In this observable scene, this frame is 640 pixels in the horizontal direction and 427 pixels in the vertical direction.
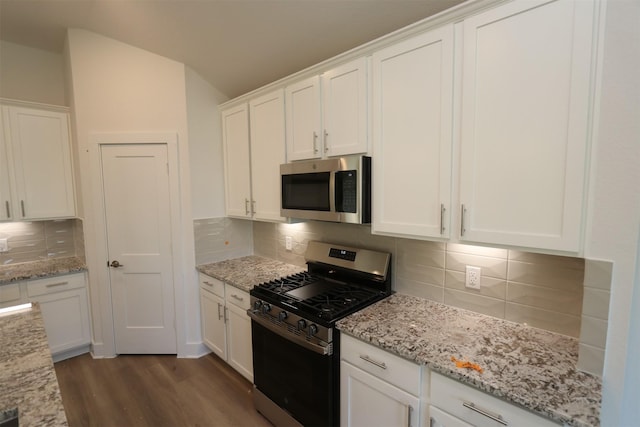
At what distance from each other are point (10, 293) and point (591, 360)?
13.1ft

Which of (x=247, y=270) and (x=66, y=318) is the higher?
(x=247, y=270)

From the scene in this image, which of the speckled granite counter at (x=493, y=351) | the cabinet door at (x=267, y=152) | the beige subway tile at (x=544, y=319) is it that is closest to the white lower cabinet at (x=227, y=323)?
the cabinet door at (x=267, y=152)

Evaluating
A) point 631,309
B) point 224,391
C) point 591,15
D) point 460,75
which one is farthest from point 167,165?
point 631,309

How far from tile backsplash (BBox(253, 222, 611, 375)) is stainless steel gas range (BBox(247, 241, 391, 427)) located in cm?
16

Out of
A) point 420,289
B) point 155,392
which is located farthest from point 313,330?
point 155,392

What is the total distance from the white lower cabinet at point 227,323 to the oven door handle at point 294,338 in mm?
269

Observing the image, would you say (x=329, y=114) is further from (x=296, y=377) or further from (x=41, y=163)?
(x=41, y=163)

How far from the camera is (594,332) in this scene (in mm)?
1128

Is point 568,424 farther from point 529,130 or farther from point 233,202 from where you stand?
point 233,202

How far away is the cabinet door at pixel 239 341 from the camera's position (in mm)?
2371

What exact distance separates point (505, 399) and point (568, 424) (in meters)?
0.18

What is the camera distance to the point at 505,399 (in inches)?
43.2

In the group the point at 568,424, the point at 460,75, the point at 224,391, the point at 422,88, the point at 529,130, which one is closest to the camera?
the point at 568,424

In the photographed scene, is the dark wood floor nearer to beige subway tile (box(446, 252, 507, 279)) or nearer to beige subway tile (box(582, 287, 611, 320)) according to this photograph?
beige subway tile (box(446, 252, 507, 279))
